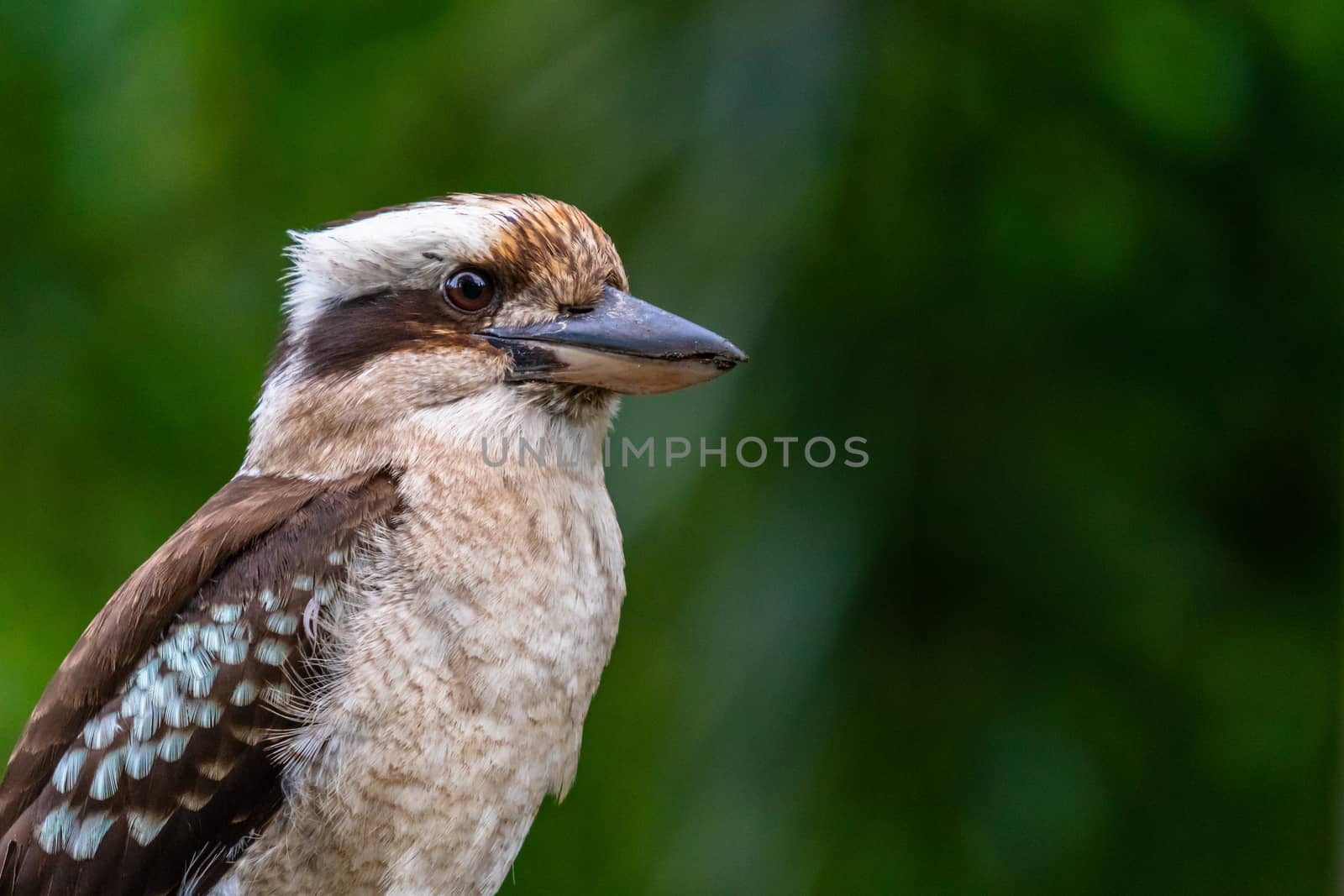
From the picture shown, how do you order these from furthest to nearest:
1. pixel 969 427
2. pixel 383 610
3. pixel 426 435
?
1. pixel 969 427
2. pixel 426 435
3. pixel 383 610

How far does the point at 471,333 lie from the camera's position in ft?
6.28

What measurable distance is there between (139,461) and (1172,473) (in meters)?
2.46

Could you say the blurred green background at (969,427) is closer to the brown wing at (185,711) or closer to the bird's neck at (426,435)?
the bird's neck at (426,435)

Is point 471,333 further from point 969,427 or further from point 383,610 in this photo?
point 969,427

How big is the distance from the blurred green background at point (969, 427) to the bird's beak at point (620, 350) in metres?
0.91

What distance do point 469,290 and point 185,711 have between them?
0.68 m

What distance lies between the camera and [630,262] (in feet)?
9.50

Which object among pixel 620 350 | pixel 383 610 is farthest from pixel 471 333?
pixel 383 610

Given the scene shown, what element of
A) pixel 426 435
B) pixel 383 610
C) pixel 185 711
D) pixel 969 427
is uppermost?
pixel 969 427

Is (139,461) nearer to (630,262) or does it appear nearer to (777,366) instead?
(630,262)

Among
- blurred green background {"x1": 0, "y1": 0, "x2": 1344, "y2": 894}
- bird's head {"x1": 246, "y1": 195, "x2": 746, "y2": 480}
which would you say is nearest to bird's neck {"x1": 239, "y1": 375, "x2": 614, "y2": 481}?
bird's head {"x1": 246, "y1": 195, "x2": 746, "y2": 480}

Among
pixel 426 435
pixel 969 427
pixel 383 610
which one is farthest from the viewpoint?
pixel 969 427

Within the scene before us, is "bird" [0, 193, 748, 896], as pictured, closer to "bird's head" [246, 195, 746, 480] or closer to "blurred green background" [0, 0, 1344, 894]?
"bird's head" [246, 195, 746, 480]

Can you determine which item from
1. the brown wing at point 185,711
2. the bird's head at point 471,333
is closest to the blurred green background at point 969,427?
the bird's head at point 471,333
